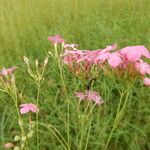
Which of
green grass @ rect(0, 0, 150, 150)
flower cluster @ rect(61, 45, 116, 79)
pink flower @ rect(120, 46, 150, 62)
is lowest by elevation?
green grass @ rect(0, 0, 150, 150)

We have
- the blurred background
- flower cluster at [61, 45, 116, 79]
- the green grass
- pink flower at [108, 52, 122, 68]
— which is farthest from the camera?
the blurred background

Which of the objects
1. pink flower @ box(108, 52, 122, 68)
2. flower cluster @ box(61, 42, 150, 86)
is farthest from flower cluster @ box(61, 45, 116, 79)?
pink flower @ box(108, 52, 122, 68)

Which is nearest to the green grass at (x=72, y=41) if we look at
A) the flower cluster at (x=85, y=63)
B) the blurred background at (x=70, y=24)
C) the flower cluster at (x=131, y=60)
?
the blurred background at (x=70, y=24)

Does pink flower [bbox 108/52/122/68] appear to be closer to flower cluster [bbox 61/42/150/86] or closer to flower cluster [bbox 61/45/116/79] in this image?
flower cluster [bbox 61/42/150/86]

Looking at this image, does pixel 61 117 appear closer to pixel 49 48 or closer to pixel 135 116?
pixel 135 116

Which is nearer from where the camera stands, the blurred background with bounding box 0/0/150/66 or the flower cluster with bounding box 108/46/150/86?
the flower cluster with bounding box 108/46/150/86

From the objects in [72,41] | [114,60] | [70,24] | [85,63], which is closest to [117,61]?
[114,60]

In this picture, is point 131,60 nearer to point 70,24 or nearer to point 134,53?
point 134,53

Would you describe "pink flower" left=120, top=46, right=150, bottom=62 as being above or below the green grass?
above
